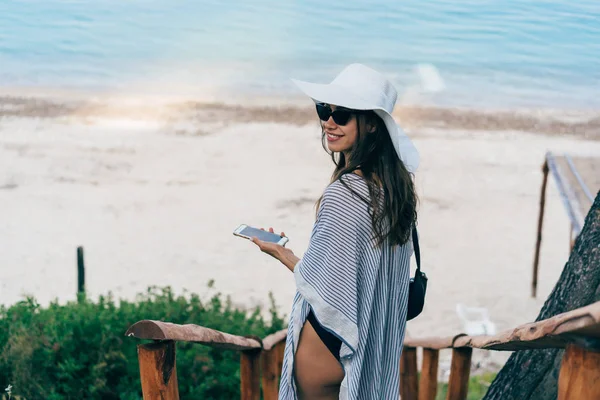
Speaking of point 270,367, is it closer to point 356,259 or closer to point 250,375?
point 250,375

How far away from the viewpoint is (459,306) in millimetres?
8836

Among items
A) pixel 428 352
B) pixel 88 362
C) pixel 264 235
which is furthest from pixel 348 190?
pixel 88 362

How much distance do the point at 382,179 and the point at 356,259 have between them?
0.24m

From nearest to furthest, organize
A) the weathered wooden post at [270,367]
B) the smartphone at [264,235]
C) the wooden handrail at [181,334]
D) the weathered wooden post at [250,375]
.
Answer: the wooden handrail at [181,334], the smartphone at [264,235], the weathered wooden post at [250,375], the weathered wooden post at [270,367]

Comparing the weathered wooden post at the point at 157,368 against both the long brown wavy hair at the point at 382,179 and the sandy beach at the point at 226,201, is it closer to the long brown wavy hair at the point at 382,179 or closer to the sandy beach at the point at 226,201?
the long brown wavy hair at the point at 382,179

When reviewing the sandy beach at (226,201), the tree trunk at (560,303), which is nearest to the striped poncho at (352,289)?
the tree trunk at (560,303)

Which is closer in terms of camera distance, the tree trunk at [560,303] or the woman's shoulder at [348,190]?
the woman's shoulder at [348,190]

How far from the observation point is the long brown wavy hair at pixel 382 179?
2.09 metres

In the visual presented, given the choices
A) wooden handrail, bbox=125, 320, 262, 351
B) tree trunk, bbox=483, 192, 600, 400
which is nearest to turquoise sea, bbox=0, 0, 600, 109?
tree trunk, bbox=483, 192, 600, 400

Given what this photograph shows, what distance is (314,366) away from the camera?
217cm

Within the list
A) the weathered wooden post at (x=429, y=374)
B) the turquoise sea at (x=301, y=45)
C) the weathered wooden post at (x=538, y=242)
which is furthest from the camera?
the turquoise sea at (x=301, y=45)

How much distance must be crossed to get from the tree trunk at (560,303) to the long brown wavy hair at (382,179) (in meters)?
0.83

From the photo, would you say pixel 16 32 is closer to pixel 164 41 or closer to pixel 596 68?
pixel 164 41

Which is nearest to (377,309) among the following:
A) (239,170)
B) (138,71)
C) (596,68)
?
(239,170)
